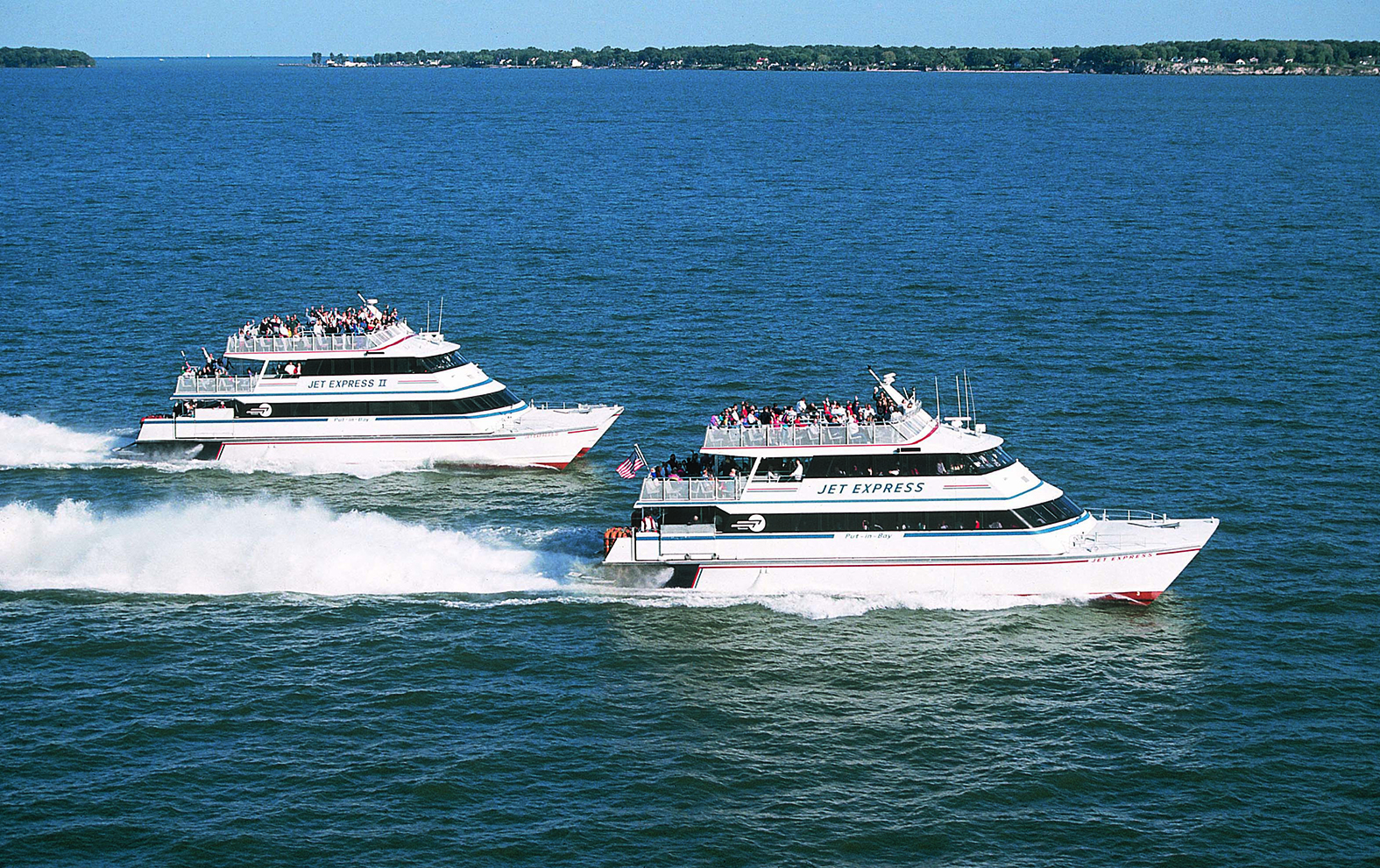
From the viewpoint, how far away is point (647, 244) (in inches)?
4373

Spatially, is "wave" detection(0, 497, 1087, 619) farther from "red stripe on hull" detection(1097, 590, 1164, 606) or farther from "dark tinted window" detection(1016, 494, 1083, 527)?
"dark tinted window" detection(1016, 494, 1083, 527)

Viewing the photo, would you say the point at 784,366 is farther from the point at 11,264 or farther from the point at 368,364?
the point at 11,264

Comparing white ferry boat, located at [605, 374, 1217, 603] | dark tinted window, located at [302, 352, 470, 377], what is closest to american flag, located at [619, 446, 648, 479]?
white ferry boat, located at [605, 374, 1217, 603]

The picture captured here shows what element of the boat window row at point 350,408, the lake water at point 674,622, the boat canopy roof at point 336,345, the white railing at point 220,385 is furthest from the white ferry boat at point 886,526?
the white railing at point 220,385

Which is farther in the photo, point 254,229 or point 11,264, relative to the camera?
point 254,229

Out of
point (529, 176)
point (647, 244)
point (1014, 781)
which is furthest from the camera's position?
point (529, 176)

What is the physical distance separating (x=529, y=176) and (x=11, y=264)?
64.3m

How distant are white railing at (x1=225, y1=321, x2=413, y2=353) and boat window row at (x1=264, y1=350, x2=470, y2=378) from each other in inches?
19.4

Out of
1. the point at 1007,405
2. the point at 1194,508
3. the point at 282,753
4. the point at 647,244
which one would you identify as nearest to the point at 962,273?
the point at 647,244

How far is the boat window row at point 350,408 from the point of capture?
62250 millimetres

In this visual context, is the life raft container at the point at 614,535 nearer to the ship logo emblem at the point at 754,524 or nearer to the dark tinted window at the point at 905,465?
the ship logo emblem at the point at 754,524

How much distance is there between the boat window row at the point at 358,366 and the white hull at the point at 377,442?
6.80 ft

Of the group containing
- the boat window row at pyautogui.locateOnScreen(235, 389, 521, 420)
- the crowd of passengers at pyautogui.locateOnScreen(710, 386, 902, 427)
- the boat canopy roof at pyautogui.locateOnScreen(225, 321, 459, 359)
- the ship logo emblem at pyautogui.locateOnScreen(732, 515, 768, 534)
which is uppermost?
the boat canopy roof at pyautogui.locateOnScreen(225, 321, 459, 359)

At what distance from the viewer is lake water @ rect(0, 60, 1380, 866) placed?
114ft
